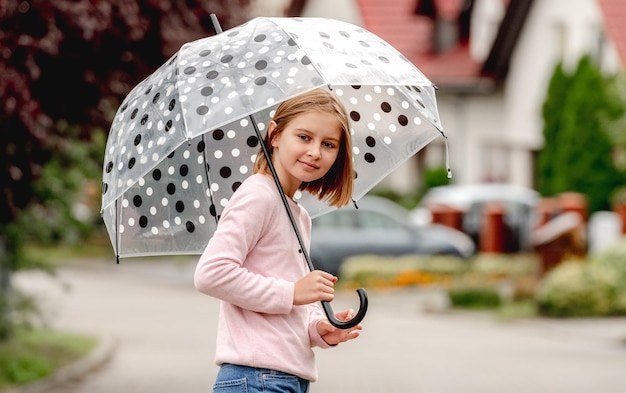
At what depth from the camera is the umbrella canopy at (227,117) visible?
468cm

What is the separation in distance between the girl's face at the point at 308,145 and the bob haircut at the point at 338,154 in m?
0.02

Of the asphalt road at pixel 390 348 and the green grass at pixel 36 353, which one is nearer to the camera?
the green grass at pixel 36 353

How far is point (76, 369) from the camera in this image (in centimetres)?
1297

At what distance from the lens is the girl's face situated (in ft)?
14.5

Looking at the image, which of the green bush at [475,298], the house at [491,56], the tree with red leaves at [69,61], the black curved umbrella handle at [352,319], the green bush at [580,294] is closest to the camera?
the black curved umbrella handle at [352,319]

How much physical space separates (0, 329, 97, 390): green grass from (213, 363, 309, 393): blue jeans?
23.9 ft

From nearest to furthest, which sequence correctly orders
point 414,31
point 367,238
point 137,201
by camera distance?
point 137,201 < point 367,238 < point 414,31

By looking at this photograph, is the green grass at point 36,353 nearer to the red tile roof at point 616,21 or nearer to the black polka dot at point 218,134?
the black polka dot at point 218,134

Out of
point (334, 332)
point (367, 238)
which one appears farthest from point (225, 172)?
point (367, 238)

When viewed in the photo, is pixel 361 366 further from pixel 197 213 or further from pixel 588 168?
pixel 588 168

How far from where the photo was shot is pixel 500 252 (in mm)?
28672

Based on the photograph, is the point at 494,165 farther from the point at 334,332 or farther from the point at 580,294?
the point at 334,332

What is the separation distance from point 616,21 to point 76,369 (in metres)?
20.7

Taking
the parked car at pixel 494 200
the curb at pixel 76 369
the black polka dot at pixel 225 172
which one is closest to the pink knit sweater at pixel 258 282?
the black polka dot at pixel 225 172
